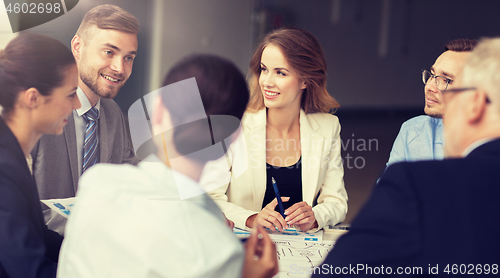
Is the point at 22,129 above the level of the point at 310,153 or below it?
above

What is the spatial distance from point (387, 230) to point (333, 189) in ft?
4.07

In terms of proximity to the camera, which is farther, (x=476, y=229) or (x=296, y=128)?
(x=296, y=128)

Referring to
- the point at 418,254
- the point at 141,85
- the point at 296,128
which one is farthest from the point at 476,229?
the point at 141,85

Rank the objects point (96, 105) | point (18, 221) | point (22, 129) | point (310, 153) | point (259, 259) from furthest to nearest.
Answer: point (310, 153) < point (96, 105) < point (22, 129) < point (18, 221) < point (259, 259)

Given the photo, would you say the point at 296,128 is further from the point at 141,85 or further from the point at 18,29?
the point at 18,29

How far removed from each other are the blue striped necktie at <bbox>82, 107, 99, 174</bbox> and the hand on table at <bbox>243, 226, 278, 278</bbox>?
1.07m

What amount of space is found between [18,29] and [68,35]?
209 mm

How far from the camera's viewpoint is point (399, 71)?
2.46 m

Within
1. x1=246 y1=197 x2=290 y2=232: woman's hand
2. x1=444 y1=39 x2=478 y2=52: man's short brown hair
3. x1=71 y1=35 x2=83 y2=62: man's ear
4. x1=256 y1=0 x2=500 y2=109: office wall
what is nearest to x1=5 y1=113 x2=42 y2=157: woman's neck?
x1=71 y1=35 x2=83 y2=62: man's ear

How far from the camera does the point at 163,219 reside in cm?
68

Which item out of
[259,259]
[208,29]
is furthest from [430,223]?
[208,29]

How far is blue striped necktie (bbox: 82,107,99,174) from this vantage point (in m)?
1.61

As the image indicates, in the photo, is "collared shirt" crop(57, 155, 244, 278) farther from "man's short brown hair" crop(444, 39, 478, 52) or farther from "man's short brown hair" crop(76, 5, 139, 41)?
"man's short brown hair" crop(444, 39, 478, 52)

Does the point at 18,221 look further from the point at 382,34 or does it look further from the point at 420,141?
the point at 382,34
